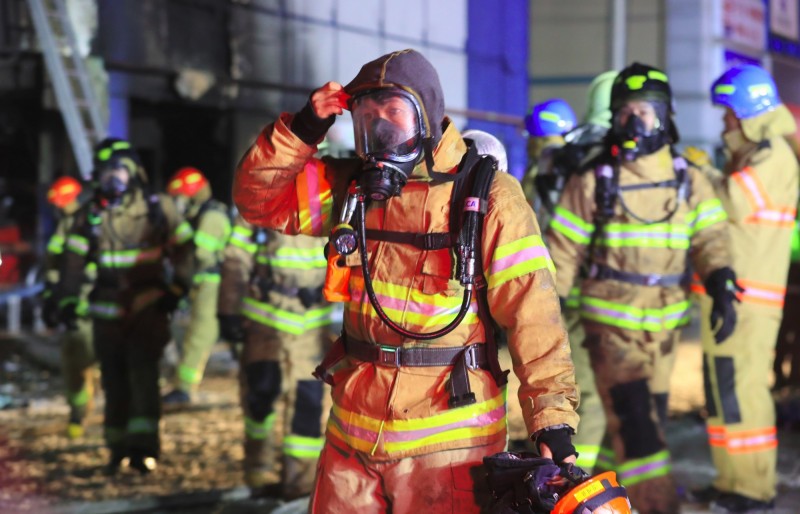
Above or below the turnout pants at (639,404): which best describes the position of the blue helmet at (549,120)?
above

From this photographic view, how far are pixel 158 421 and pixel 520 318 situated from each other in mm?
4311

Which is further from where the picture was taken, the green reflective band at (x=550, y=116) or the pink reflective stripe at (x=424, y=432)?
the green reflective band at (x=550, y=116)

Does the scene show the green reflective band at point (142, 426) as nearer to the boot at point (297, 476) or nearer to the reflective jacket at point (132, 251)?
the reflective jacket at point (132, 251)

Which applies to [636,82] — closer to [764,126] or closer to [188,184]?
[764,126]

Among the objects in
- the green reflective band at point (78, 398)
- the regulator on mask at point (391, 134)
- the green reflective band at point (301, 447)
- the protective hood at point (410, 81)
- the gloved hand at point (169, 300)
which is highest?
the protective hood at point (410, 81)

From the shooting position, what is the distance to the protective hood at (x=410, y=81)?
3.21 metres

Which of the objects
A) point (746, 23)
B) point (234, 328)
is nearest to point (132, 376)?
point (234, 328)

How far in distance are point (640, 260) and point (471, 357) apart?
81.5 inches

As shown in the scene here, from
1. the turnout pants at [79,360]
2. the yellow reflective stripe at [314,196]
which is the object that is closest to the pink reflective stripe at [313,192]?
the yellow reflective stripe at [314,196]

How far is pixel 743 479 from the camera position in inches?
223

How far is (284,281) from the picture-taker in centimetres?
609

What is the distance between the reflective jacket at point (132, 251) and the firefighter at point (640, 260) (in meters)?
2.82

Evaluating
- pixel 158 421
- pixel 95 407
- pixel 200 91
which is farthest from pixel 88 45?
pixel 158 421

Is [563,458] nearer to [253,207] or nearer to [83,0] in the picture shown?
[253,207]
